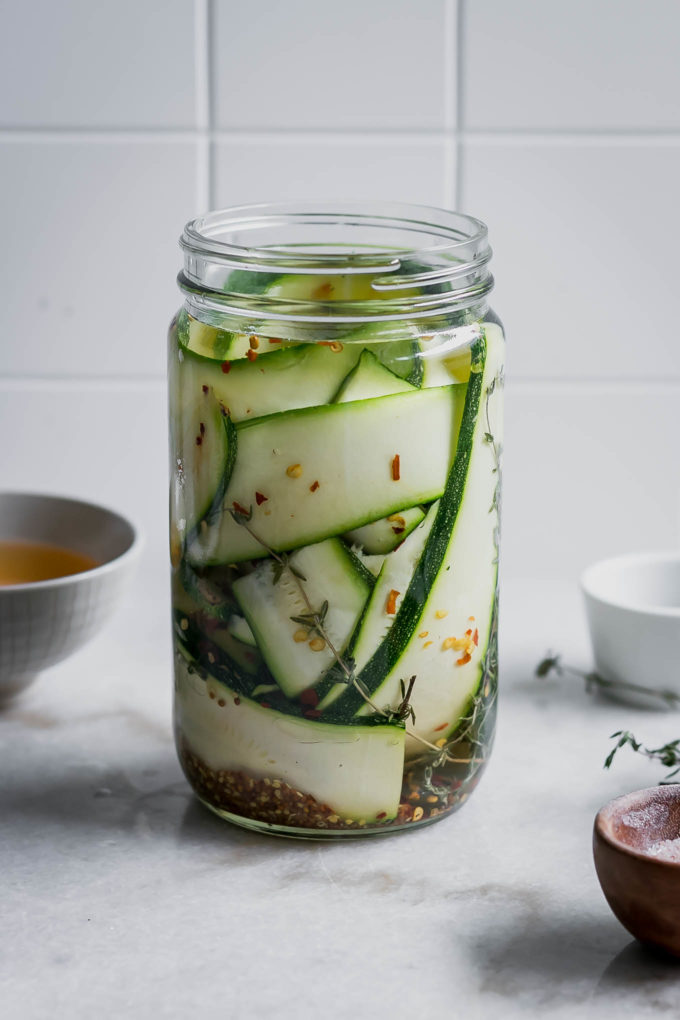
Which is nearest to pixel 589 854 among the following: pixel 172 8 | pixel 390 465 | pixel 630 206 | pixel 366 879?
pixel 366 879

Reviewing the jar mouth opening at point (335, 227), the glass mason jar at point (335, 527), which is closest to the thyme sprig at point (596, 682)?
the glass mason jar at point (335, 527)

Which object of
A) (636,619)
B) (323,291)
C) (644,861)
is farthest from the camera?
(636,619)

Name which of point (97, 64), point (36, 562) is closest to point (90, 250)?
point (97, 64)

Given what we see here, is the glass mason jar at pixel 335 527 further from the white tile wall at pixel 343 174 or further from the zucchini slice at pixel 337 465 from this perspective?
the white tile wall at pixel 343 174

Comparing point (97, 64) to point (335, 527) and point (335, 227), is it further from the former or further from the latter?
point (335, 527)

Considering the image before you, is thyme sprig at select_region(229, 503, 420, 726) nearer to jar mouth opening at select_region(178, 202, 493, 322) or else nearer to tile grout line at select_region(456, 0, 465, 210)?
jar mouth opening at select_region(178, 202, 493, 322)

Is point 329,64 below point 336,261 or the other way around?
the other way around

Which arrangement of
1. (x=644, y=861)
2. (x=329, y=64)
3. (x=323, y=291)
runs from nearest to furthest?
(x=644, y=861)
(x=323, y=291)
(x=329, y=64)
